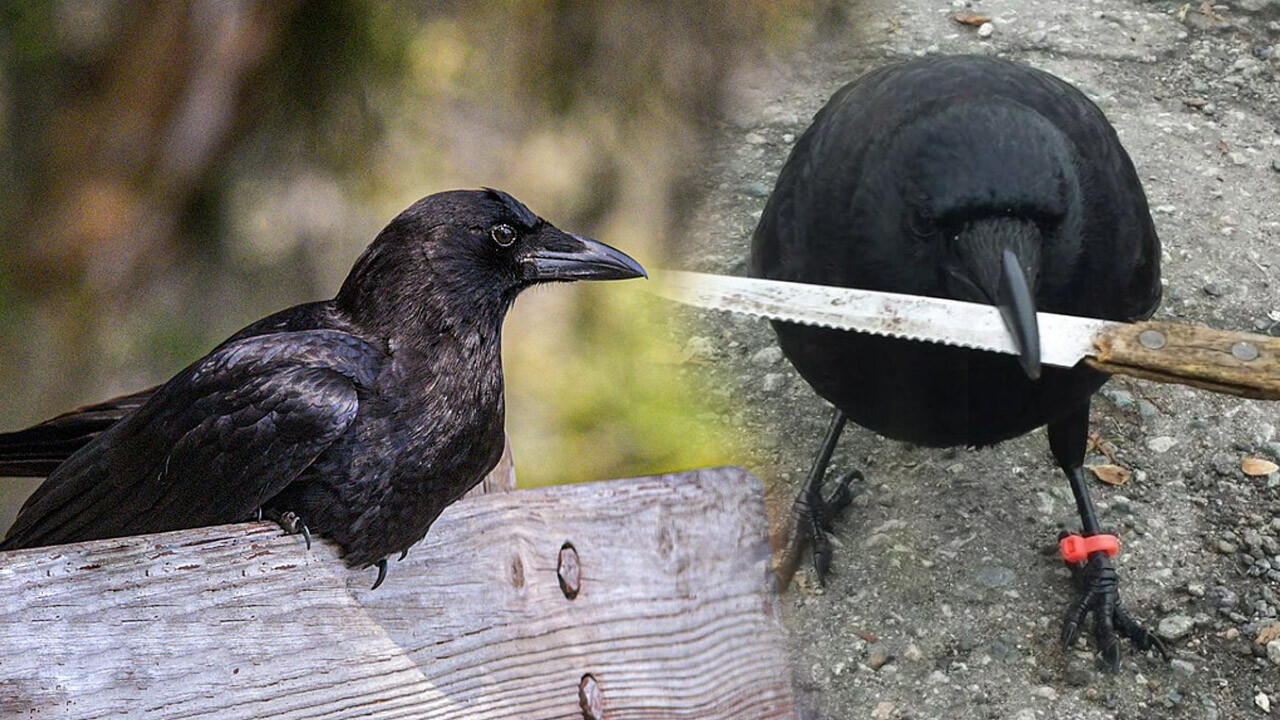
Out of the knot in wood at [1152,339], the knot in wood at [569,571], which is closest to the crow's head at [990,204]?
the knot in wood at [1152,339]

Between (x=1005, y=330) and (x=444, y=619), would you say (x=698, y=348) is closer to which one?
(x=1005, y=330)

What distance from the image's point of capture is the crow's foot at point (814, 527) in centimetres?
177

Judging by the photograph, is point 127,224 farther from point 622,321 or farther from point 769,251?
point 769,251

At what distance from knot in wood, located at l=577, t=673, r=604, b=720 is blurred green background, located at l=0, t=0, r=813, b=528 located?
349mm

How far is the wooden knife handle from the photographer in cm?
114

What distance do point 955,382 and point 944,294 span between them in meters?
0.17

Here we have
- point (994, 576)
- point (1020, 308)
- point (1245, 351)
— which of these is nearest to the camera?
point (1245, 351)

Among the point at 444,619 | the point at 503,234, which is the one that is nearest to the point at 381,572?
the point at 444,619

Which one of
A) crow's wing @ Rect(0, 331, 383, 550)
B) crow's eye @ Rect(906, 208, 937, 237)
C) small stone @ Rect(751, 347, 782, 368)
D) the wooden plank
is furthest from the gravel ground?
crow's wing @ Rect(0, 331, 383, 550)

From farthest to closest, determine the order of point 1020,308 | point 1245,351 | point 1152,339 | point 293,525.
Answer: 1. point 1020,308
2. point 1152,339
3. point 1245,351
4. point 293,525

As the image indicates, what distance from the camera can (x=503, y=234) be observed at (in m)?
0.91

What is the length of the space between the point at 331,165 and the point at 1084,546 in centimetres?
136

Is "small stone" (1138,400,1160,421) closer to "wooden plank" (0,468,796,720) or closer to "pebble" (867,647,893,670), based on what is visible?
"pebble" (867,647,893,670)

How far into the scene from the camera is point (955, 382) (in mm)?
1670
